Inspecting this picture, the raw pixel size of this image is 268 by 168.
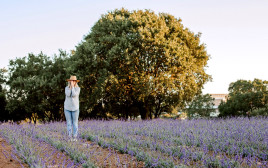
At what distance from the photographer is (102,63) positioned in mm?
22922

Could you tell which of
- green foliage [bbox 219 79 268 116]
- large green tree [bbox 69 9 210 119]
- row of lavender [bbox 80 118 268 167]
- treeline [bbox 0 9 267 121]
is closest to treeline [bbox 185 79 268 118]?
green foliage [bbox 219 79 268 116]

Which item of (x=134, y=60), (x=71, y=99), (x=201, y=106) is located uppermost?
(x=134, y=60)

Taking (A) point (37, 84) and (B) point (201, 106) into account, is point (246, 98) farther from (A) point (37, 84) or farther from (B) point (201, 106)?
(A) point (37, 84)

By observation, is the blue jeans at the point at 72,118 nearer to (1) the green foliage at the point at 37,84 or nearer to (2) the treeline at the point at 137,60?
(2) the treeline at the point at 137,60

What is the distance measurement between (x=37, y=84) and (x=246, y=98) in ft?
92.7

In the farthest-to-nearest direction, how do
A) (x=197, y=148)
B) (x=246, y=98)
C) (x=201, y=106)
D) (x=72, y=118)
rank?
(x=201, y=106), (x=246, y=98), (x=72, y=118), (x=197, y=148)

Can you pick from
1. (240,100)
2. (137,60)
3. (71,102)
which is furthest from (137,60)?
(240,100)

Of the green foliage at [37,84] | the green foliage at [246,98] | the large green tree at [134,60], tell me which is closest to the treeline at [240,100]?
the green foliage at [246,98]

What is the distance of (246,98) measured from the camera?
3625cm

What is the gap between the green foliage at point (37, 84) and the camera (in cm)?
2786

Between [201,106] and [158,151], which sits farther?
[201,106]

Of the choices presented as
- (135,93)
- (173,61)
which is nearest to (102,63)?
(135,93)

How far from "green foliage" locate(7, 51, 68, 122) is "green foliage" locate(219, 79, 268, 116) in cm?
2424

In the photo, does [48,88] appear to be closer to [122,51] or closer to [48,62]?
[48,62]
